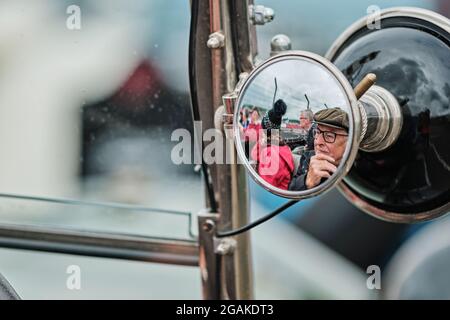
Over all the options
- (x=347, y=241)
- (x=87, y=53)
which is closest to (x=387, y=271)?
(x=347, y=241)

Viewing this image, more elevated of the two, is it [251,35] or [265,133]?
[251,35]

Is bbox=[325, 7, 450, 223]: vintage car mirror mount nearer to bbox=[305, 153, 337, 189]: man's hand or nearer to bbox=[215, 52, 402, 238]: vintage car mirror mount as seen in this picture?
bbox=[215, 52, 402, 238]: vintage car mirror mount

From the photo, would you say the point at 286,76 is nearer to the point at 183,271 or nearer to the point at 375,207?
the point at 375,207

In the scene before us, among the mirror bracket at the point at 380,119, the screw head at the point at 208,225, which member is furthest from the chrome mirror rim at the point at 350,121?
the screw head at the point at 208,225

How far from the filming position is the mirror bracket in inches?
40.7

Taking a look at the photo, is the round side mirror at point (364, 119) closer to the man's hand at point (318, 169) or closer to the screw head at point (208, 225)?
the man's hand at point (318, 169)

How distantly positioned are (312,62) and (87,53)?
65 centimetres

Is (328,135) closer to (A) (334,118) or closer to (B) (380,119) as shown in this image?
(A) (334,118)

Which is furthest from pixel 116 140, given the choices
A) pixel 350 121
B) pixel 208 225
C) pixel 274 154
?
pixel 350 121

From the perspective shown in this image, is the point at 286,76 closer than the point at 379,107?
Yes

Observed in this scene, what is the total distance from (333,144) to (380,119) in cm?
20

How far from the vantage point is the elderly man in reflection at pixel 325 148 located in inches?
34.8

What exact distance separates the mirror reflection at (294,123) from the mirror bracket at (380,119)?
135mm

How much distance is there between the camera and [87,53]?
55.0 inches
